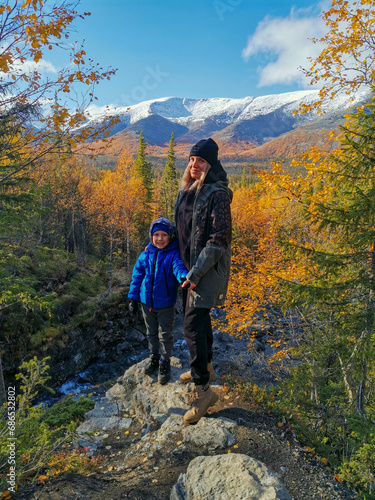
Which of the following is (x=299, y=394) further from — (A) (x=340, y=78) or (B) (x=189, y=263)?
(A) (x=340, y=78)

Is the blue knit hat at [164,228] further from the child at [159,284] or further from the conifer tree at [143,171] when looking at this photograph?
the conifer tree at [143,171]

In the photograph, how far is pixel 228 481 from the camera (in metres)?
2.30

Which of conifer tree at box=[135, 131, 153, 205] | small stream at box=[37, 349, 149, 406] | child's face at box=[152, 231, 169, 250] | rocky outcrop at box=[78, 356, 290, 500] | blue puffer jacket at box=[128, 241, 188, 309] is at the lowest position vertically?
small stream at box=[37, 349, 149, 406]

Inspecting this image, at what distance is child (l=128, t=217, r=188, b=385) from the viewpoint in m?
3.83

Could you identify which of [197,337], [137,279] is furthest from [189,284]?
[137,279]

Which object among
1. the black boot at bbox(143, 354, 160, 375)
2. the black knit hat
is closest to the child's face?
the black knit hat

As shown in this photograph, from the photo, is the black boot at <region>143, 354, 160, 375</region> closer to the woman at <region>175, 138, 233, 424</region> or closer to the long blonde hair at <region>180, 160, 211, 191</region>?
the woman at <region>175, 138, 233, 424</region>

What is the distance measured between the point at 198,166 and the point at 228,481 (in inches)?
121

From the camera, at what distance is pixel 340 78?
15.2ft

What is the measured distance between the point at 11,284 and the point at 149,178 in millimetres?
26229

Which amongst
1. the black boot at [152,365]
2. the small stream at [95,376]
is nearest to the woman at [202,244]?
the black boot at [152,365]

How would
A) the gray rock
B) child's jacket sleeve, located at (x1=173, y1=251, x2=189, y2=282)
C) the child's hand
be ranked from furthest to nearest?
the child's hand → child's jacket sleeve, located at (x1=173, y1=251, x2=189, y2=282) → the gray rock

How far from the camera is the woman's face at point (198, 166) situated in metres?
3.10

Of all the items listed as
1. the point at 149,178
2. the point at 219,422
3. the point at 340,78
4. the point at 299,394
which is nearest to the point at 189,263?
the point at 219,422
